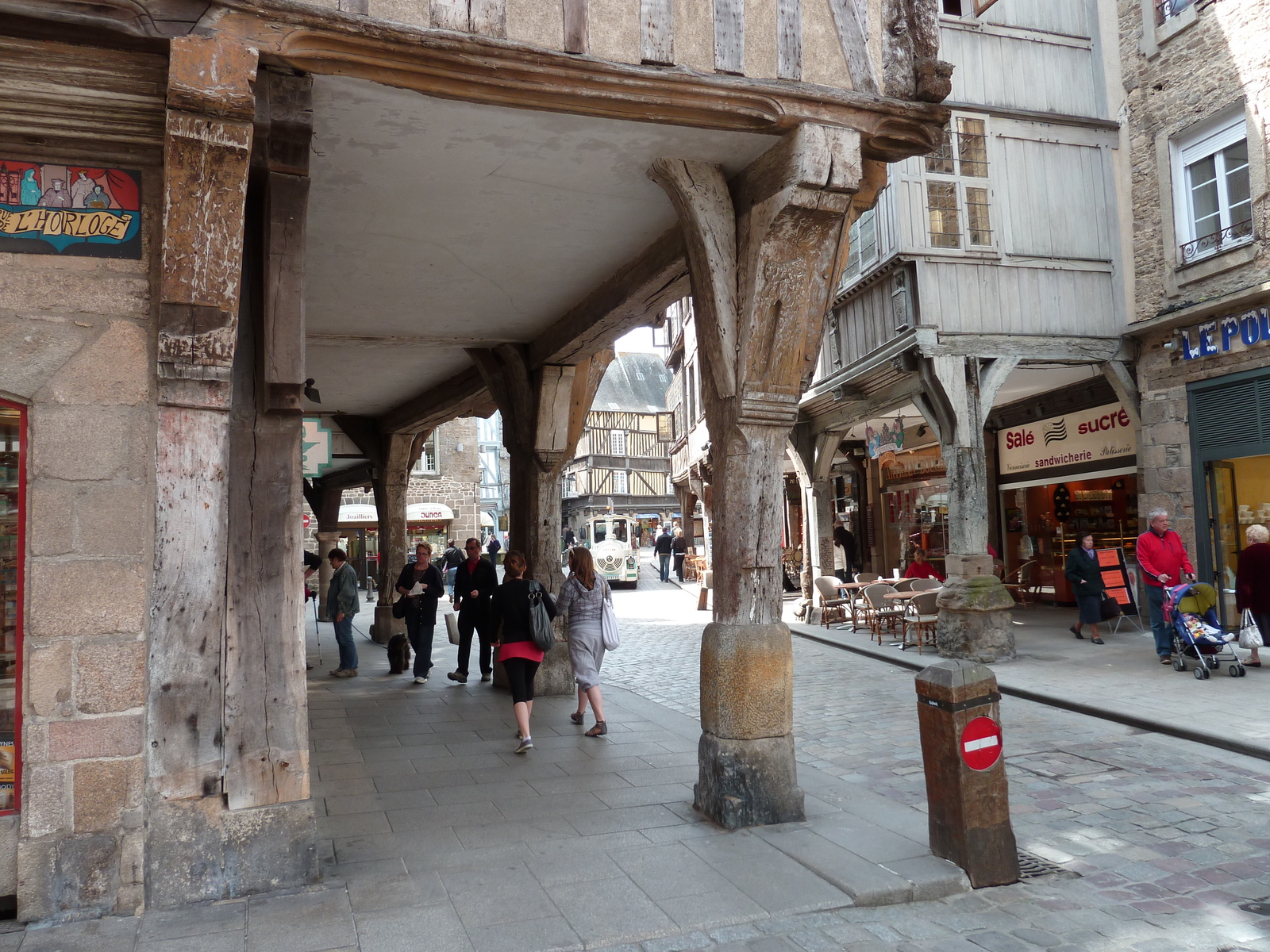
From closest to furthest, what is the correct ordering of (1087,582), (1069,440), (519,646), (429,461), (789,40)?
(789,40) < (519,646) < (1087,582) < (1069,440) < (429,461)

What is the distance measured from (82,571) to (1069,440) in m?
14.5

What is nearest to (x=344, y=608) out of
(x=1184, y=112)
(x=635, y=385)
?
(x=1184, y=112)

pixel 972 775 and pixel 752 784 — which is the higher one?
pixel 972 775

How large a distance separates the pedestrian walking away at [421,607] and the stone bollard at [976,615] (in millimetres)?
5903

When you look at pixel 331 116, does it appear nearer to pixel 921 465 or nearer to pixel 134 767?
→ pixel 134 767

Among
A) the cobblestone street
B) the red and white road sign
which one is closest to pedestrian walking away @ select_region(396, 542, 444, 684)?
the cobblestone street

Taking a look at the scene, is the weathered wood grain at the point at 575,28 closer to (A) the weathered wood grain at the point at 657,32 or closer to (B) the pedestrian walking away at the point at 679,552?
(A) the weathered wood grain at the point at 657,32

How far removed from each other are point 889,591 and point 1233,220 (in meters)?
6.60

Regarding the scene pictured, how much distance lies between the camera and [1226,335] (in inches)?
435

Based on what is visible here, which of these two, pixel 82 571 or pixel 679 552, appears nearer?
pixel 82 571

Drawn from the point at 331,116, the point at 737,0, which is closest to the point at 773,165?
the point at 737,0

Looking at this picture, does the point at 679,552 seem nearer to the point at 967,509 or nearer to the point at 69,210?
the point at 967,509

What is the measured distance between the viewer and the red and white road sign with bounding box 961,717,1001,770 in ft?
14.2

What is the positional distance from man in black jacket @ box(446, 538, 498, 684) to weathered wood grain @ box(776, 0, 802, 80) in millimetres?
5872
